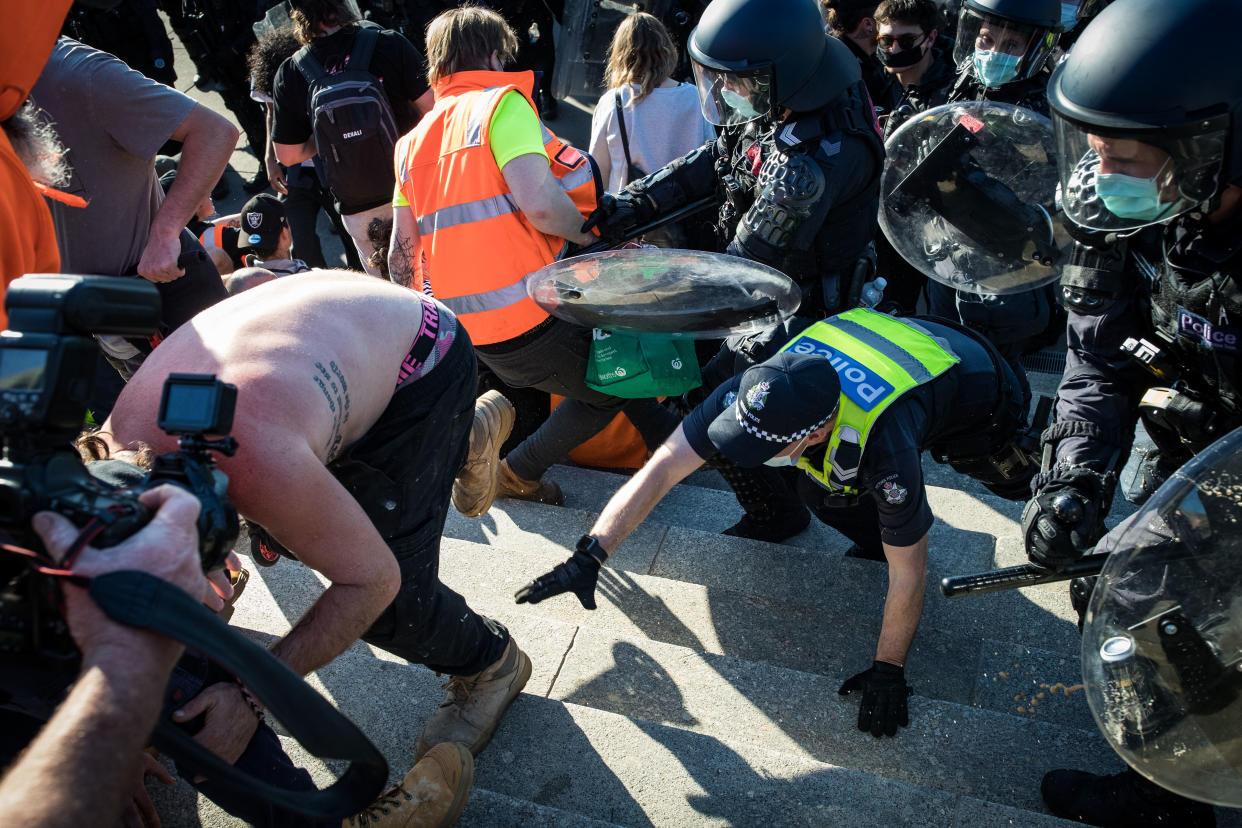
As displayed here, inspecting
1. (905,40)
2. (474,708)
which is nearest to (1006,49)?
(905,40)

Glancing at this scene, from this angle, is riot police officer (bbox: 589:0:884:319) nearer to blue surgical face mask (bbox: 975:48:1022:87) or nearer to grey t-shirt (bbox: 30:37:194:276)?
blue surgical face mask (bbox: 975:48:1022:87)

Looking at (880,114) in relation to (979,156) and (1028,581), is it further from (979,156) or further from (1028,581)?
(1028,581)

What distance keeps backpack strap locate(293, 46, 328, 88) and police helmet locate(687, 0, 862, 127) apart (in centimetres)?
170

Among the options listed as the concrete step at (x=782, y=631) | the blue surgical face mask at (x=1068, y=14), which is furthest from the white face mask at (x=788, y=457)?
the blue surgical face mask at (x=1068, y=14)

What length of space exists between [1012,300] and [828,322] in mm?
1169

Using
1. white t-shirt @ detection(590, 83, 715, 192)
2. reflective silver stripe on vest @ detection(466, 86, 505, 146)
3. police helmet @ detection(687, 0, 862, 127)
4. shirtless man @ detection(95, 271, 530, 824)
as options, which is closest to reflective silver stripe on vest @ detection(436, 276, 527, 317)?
reflective silver stripe on vest @ detection(466, 86, 505, 146)

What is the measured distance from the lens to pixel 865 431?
2500 millimetres

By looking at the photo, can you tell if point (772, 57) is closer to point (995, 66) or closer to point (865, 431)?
point (995, 66)

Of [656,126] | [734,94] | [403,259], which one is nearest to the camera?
[734,94]

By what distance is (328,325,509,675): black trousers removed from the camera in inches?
87.4

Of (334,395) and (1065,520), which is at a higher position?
(334,395)

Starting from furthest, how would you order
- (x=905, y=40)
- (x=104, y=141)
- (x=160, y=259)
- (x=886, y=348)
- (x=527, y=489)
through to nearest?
1. (x=905, y=40)
2. (x=527, y=489)
3. (x=160, y=259)
4. (x=104, y=141)
5. (x=886, y=348)

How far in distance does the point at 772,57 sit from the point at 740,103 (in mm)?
181

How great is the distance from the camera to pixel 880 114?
4.58m
